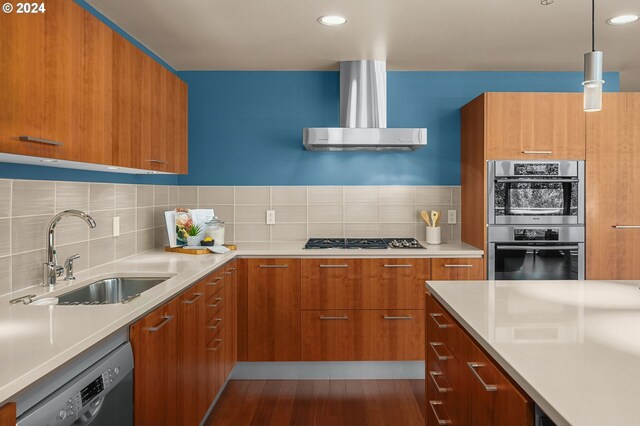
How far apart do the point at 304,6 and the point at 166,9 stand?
2.58ft

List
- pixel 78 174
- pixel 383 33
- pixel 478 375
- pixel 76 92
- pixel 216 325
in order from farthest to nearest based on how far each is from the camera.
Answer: pixel 383 33, pixel 216 325, pixel 78 174, pixel 76 92, pixel 478 375

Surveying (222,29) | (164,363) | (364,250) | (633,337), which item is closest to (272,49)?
(222,29)

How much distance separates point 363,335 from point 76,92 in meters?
2.42

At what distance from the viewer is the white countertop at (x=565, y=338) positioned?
925 millimetres

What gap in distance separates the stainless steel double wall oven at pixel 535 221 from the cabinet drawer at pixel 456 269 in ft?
0.29

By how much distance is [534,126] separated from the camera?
3461 mm

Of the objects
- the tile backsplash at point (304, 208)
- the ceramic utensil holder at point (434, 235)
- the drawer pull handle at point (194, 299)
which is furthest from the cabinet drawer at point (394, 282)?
the drawer pull handle at point (194, 299)

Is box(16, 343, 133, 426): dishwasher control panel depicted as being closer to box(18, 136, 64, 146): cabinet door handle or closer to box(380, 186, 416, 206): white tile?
box(18, 136, 64, 146): cabinet door handle

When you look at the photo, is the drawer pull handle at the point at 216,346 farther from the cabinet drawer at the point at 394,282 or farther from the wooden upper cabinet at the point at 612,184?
the wooden upper cabinet at the point at 612,184

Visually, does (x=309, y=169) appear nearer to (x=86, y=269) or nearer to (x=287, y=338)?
(x=287, y=338)

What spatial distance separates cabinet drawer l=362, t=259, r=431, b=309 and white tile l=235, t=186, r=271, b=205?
1.12m

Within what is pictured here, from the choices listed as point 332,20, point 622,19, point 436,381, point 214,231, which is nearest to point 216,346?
point 214,231

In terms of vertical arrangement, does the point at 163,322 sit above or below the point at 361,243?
below

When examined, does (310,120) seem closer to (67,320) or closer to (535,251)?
(535,251)
